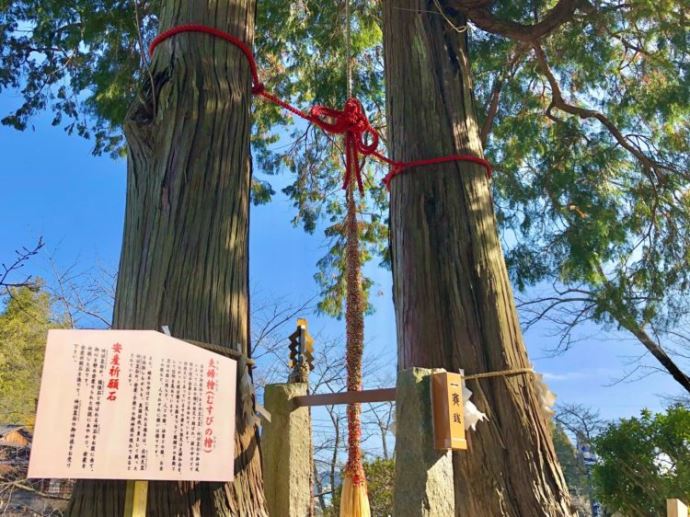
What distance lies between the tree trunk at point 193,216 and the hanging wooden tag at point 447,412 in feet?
1.60

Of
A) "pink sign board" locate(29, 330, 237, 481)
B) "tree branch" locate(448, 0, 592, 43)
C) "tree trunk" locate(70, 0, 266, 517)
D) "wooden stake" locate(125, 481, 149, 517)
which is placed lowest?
"wooden stake" locate(125, 481, 149, 517)

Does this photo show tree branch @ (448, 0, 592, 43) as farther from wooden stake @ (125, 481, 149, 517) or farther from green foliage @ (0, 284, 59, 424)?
green foliage @ (0, 284, 59, 424)

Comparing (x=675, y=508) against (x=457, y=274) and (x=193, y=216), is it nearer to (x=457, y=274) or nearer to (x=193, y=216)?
(x=457, y=274)

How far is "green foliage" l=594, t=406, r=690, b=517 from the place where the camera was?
4797mm

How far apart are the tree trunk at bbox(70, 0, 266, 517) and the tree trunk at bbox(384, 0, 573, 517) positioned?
0.87 m

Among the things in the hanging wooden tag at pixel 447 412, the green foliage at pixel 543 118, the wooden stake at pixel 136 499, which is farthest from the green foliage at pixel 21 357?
the hanging wooden tag at pixel 447 412

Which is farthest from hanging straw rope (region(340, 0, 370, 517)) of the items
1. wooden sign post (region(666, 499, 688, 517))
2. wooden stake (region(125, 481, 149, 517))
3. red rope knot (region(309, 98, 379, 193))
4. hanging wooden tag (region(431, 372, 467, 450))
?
wooden stake (region(125, 481, 149, 517))

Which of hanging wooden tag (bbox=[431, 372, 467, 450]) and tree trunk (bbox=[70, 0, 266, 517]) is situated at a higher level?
tree trunk (bbox=[70, 0, 266, 517])

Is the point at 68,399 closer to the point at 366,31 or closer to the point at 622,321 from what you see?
the point at 366,31

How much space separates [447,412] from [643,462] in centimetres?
439

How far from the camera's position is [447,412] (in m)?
1.48

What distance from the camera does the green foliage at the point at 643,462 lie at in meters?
4.80

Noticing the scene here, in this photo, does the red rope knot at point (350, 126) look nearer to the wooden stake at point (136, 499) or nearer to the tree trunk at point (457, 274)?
the tree trunk at point (457, 274)

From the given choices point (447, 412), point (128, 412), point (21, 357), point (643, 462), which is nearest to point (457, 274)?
point (447, 412)
